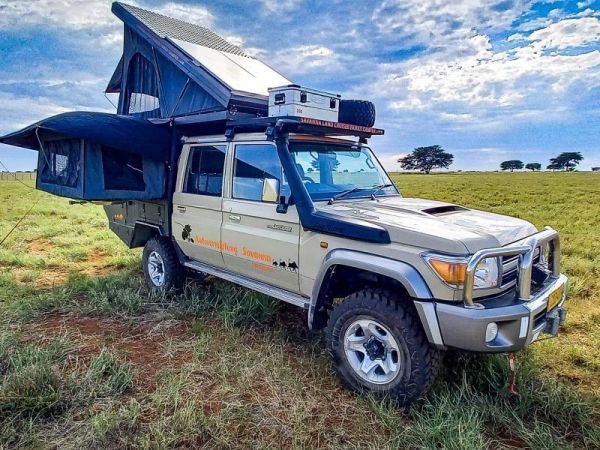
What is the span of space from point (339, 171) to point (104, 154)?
2.72 metres

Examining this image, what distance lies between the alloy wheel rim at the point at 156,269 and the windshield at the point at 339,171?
2.57m

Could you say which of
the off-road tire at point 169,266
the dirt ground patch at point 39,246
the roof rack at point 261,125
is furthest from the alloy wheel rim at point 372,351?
the dirt ground patch at point 39,246

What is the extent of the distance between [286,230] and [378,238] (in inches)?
39.1

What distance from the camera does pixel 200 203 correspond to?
4.82 metres

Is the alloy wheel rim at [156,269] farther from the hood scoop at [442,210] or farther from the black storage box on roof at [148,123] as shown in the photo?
the hood scoop at [442,210]

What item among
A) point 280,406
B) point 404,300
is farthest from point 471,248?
point 280,406

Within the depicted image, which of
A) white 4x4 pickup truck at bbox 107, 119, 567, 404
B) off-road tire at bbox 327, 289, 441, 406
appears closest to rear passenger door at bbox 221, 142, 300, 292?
white 4x4 pickup truck at bbox 107, 119, 567, 404

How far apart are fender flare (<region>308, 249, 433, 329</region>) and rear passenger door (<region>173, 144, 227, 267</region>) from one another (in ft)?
5.05

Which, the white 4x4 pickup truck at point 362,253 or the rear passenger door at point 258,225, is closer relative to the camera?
the white 4x4 pickup truck at point 362,253

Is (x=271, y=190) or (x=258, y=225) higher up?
(x=271, y=190)

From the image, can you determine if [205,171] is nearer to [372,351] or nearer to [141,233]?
[141,233]

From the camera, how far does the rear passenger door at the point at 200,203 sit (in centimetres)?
464

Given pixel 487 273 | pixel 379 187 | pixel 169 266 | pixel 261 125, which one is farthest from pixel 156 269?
pixel 487 273

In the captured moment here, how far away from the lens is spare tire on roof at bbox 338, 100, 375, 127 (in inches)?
182
